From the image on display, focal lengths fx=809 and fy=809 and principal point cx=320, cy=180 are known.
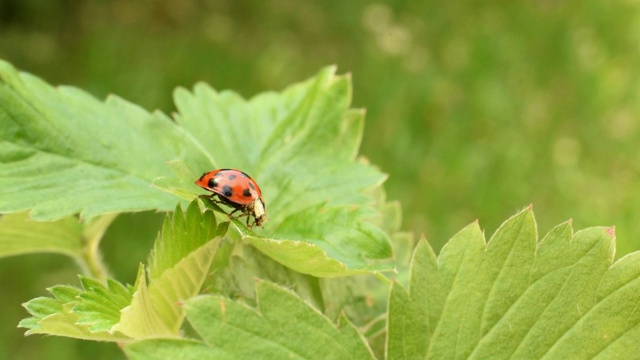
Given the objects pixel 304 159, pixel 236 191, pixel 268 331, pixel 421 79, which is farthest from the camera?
pixel 421 79

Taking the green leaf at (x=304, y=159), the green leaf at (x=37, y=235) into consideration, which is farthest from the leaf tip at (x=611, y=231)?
the green leaf at (x=37, y=235)

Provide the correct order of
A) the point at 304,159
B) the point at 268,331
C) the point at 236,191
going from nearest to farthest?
the point at 268,331 < the point at 236,191 < the point at 304,159

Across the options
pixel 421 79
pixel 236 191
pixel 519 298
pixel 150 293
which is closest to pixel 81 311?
pixel 150 293

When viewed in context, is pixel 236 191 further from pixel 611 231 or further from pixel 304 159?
pixel 611 231

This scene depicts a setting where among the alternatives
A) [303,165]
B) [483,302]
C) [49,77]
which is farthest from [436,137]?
[483,302]

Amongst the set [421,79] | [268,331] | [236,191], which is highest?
[421,79]

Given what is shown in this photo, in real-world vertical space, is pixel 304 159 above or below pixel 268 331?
above

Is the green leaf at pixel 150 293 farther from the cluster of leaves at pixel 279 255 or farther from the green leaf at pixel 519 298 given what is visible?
the green leaf at pixel 519 298
